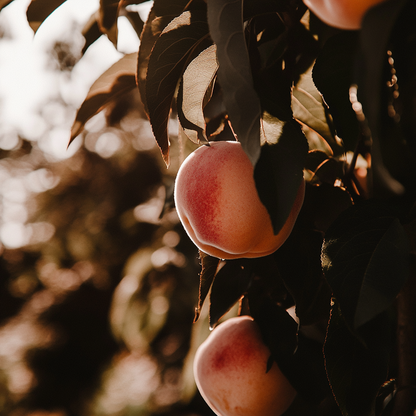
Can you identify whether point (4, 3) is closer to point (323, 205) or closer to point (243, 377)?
point (323, 205)

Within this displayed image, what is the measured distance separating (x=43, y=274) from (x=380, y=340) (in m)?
3.95

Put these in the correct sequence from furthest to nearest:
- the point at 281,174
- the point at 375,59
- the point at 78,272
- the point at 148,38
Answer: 1. the point at 78,272
2. the point at 148,38
3. the point at 281,174
4. the point at 375,59

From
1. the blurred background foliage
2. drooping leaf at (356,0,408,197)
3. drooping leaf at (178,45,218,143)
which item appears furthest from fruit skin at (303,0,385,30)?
the blurred background foliage

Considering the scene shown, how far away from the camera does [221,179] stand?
1.12 feet

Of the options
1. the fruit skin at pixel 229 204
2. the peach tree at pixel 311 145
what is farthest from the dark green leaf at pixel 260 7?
the fruit skin at pixel 229 204

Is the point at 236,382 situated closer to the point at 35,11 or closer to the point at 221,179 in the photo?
the point at 221,179

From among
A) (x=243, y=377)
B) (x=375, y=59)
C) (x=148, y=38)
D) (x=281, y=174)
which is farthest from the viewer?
(x=243, y=377)

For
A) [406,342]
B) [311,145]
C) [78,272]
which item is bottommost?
[78,272]

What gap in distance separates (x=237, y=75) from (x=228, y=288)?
281 mm

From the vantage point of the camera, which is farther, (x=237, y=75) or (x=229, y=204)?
(x=229, y=204)

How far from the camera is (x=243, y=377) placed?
1.51 ft

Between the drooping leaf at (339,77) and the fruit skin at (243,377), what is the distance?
0.28m

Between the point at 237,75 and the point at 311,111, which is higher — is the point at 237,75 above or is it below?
above

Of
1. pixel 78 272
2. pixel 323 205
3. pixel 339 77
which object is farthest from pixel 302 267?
pixel 78 272
